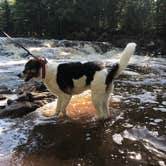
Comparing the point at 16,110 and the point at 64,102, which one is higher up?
the point at 64,102

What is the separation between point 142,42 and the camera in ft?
115

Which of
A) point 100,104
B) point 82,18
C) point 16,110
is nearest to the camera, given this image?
point 100,104

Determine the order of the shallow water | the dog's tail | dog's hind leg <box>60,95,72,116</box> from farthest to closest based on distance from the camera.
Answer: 1. dog's hind leg <box>60,95,72,116</box>
2. the dog's tail
3. the shallow water

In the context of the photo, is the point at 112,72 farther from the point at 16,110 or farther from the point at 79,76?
the point at 16,110

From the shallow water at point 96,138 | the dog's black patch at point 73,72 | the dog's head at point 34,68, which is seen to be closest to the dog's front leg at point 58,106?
the shallow water at point 96,138

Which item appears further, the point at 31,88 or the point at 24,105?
the point at 31,88

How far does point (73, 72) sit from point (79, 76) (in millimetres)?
161

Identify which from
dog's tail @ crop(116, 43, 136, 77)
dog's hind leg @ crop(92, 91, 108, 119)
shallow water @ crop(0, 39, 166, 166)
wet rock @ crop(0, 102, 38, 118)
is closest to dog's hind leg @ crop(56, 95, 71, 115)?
shallow water @ crop(0, 39, 166, 166)

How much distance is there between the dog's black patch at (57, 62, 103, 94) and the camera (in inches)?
305

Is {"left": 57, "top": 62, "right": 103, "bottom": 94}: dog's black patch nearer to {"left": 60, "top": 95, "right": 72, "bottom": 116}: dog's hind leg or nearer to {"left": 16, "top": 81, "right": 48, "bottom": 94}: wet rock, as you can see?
{"left": 60, "top": 95, "right": 72, "bottom": 116}: dog's hind leg

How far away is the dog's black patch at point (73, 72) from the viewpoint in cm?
775

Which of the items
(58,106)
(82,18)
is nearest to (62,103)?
(58,106)

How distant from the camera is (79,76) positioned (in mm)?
7820

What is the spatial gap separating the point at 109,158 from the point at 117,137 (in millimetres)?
1080
